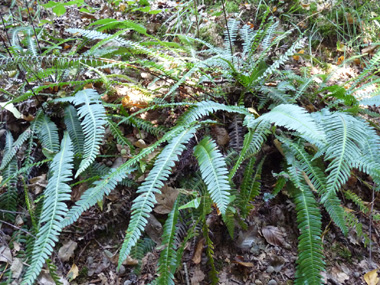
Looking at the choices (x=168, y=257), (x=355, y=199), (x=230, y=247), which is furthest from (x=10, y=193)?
(x=355, y=199)

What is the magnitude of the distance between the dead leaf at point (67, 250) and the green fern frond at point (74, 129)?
0.58 meters

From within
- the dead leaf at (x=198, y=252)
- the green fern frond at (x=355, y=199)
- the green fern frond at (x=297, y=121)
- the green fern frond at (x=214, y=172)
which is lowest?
the dead leaf at (x=198, y=252)

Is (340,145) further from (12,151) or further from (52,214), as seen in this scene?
(12,151)

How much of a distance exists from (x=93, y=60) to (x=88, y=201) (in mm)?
1074

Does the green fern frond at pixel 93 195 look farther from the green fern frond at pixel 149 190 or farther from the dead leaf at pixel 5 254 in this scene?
the dead leaf at pixel 5 254

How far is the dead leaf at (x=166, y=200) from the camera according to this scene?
1725mm

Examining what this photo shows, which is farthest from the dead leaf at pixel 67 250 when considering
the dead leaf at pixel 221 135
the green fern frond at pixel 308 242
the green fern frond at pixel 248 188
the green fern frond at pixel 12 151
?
the green fern frond at pixel 308 242

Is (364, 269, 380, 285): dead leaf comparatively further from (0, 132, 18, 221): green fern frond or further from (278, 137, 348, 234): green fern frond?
(0, 132, 18, 221): green fern frond

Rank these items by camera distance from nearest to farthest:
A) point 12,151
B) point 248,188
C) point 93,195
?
point 93,195
point 248,188
point 12,151

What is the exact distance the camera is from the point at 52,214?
56.1 inches

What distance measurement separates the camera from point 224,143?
6.61 ft

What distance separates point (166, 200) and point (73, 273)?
0.65 metres

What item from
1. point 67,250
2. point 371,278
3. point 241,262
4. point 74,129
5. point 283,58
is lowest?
point 371,278

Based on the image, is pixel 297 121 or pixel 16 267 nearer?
pixel 297 121
